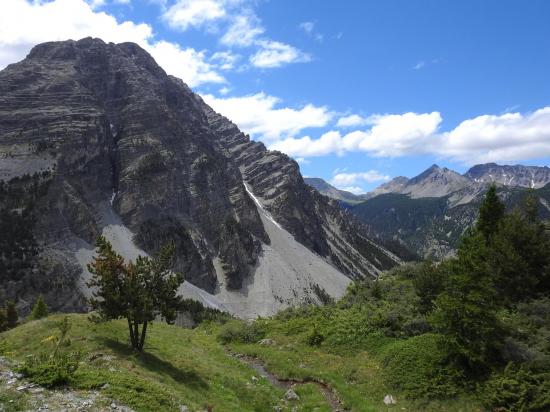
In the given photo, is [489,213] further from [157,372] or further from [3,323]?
[3,323]

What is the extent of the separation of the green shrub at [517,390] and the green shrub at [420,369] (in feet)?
6.72

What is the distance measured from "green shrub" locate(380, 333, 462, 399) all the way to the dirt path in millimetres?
3670

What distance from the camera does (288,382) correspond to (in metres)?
28.9

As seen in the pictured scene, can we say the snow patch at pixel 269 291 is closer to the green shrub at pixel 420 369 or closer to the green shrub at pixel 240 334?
the green shrub at pixel 240 334

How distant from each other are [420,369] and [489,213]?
25836 mm

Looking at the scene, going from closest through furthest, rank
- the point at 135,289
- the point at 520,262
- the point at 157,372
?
the point at 157,372 < the point at 135,289 < the point at 520,262

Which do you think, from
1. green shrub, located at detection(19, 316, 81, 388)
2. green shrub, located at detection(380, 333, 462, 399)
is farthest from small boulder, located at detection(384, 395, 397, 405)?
green shrub, located at detection(19, 316, 81, 388)

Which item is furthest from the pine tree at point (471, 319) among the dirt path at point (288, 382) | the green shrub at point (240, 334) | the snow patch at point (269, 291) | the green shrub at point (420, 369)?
the snow patch at point (269, 291)

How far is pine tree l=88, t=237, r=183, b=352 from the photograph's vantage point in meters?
26.9

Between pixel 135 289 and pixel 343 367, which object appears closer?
pixel 135 289

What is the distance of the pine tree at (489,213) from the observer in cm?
4638

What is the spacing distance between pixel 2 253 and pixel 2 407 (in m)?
132

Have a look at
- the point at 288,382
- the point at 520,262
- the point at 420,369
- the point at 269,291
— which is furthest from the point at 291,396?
the point at 269,291

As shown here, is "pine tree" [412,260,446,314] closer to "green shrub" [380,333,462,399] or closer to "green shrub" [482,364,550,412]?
"green shrub" [380,333,462,399]
